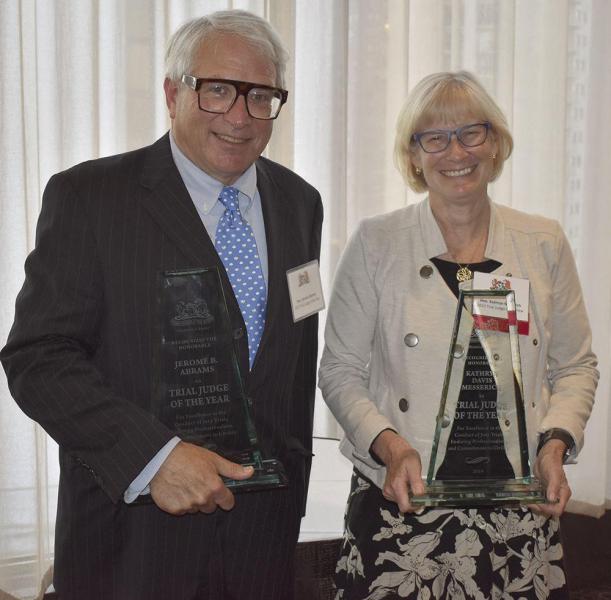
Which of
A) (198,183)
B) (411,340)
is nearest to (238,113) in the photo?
(198,183)

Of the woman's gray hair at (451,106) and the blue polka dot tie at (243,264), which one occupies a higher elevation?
the woman's gray hair at (451,106)

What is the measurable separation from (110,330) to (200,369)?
20 cm

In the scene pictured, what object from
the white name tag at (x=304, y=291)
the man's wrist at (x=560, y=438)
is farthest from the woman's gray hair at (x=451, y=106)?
the man's wrist at (x=560, y=438)

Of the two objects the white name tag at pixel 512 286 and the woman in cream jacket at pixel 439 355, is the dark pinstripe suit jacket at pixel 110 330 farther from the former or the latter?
the white name tag at pixel 512 286

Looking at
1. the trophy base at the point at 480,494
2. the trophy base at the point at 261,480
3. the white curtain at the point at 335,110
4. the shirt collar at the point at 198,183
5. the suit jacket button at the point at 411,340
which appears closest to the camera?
the trophy base at the point at 261,480

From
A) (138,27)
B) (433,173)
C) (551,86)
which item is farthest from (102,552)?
(551,86)

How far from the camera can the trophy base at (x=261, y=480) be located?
158 cm

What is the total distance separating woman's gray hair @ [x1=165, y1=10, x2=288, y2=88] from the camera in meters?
1.79

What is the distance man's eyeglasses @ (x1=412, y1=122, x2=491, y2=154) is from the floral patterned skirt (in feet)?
2.69

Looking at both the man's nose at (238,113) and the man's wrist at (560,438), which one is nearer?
the man's nose at (238,113)

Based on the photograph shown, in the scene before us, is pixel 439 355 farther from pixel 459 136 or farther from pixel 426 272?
pixel 459 136

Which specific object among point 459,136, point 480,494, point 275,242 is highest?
point 459,136

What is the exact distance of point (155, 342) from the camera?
162cm

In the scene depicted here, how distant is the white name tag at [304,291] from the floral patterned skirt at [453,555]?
0.47 m
